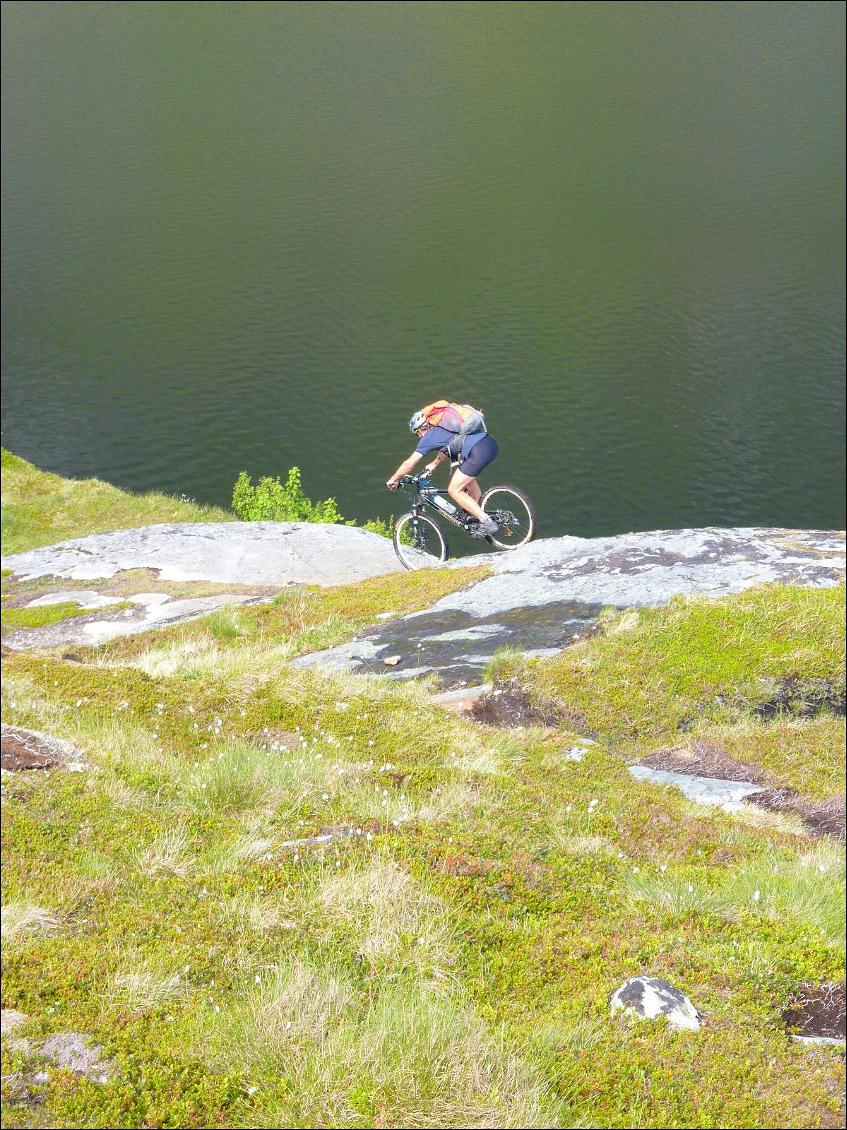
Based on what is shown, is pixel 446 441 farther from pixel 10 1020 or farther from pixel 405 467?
pixel 10 1020

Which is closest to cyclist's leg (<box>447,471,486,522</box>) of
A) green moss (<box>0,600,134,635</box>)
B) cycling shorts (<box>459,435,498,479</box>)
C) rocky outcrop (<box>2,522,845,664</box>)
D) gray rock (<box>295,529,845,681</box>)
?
cycling shorts (<box>459,435,498,479</box>)

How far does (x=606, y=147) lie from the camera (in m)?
114

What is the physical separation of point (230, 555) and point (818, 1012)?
19966 millimetres

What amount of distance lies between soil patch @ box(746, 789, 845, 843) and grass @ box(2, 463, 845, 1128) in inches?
12.2

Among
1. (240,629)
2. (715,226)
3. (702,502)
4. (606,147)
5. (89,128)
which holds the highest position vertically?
(89,128)

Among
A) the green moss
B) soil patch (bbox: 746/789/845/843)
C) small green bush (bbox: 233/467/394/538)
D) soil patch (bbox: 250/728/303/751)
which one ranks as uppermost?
soil patch (bbox: 250/728/303/751)

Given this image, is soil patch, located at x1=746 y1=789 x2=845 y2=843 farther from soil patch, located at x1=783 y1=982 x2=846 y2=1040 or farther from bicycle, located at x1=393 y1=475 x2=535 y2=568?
bicycle, located at x1=393 y1=475 x2=535 y2=568

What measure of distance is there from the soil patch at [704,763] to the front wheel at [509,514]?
884 centimetres

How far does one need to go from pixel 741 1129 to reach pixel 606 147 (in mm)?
123134

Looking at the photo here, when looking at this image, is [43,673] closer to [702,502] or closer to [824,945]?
[824,945]

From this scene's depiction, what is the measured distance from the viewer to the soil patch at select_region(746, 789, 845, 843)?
34.2 feet

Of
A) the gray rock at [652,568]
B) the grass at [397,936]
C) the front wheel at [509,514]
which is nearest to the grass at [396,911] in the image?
the grass at [397,936]

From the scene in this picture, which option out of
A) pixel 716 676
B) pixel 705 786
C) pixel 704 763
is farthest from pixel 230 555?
pixel 705 786

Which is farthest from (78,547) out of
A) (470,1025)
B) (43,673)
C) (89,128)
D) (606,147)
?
(89,128)
